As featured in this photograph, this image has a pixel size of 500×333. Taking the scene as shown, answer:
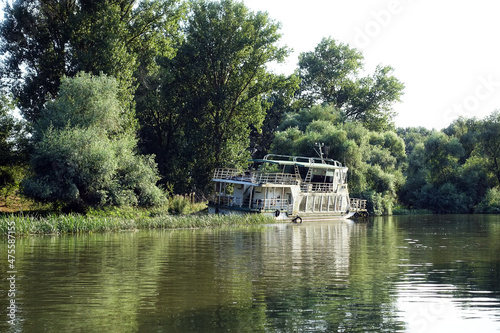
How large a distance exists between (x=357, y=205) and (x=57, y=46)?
33.2m

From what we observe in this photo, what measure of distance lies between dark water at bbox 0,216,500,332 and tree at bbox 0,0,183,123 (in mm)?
24169

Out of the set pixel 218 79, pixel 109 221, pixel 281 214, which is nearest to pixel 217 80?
pixel 218 79

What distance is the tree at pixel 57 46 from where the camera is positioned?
48188 mm

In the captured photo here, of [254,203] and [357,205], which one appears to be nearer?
[254,203]

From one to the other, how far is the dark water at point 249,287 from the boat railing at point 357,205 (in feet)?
97.6

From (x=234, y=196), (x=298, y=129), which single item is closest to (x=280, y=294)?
(x=234, y=196)

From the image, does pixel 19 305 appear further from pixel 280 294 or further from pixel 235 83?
pixel 235 83

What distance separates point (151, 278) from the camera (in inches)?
672

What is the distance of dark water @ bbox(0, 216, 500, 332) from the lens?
11.8m

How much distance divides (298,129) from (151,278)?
182 feet

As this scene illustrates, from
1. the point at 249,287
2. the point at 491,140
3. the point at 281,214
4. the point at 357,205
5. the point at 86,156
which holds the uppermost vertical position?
the point at 491,140

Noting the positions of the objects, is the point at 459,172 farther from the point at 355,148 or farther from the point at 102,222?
the point at 102,222

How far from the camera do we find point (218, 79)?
200 ft

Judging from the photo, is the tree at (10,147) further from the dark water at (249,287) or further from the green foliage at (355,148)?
the green foliage at (355,148)
